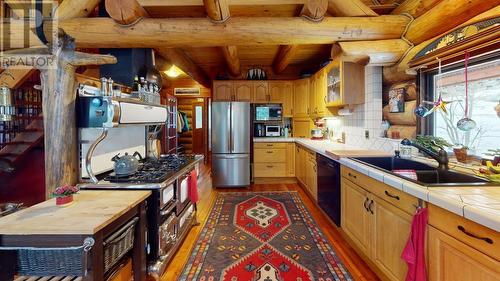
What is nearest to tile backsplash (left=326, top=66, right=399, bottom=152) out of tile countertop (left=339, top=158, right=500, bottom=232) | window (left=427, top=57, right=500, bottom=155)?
window (left=427, top=57, right=500, bottom=155)

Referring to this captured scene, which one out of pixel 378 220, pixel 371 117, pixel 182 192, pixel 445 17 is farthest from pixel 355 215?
pixel 445 17

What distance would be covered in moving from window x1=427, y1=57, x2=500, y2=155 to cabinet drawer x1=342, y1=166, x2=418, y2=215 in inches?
33.9

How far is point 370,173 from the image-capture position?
211cm

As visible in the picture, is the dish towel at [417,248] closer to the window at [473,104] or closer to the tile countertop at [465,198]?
the tile countertop at [465,198]

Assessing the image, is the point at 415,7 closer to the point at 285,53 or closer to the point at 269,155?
the point at 285,53

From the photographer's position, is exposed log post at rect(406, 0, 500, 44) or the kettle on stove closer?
exposed log post at rect(406, 0, 500, 44)

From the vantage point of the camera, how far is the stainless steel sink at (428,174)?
1.68 m

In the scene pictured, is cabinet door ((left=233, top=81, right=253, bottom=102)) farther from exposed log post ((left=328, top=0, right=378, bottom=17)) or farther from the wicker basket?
the wicker basket

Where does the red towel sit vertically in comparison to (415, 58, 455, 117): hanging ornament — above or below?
below

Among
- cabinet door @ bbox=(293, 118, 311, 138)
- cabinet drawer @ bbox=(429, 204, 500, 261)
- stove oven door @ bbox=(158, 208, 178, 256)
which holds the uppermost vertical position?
cabinet door @ bbox=(293, 118, 311, 138)

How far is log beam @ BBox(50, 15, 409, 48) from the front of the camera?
114 inches

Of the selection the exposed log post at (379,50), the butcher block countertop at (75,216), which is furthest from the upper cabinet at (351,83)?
the butcher block countertop at (75,216)

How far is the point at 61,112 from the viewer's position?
2221 millimetres

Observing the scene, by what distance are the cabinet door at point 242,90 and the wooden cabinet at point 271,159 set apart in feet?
3.67
